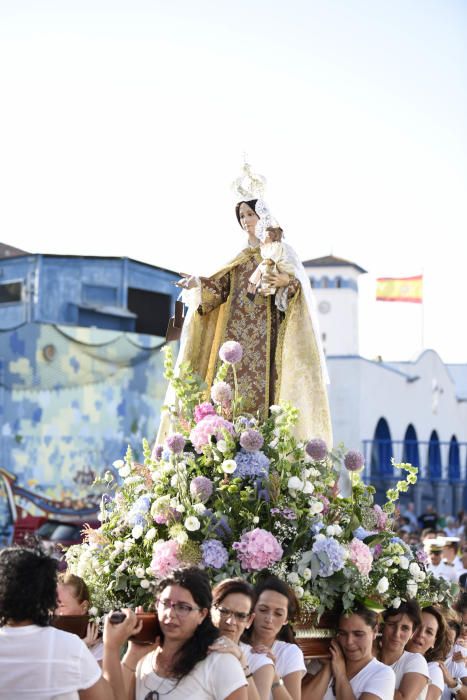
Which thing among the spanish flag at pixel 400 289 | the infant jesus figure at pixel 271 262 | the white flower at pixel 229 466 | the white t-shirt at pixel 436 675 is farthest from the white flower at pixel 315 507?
the spanish flag at pixel 400 289

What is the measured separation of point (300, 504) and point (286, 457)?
0.28 metres

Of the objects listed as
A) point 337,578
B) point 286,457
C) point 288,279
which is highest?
point 288,279

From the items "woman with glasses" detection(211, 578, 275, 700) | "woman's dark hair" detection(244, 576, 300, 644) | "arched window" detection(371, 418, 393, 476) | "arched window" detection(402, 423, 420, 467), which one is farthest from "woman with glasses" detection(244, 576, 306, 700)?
"arched window" detection(402, 423, 420, 467)

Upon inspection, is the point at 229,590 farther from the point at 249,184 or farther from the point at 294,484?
the point at 249,184

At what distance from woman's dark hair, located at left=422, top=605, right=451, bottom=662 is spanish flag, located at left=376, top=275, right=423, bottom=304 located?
3570 centimetres

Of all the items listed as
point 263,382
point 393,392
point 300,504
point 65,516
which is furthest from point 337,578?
point 393,392

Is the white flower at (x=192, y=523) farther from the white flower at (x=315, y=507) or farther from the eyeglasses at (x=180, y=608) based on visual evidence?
the eyeglasses at (x=180, y=608)

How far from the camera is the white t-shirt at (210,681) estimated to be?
4.31 metres

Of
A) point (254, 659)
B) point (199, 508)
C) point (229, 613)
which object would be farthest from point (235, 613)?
point (199, 508)

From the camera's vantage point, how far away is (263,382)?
7277mm

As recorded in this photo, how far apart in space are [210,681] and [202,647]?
12cm

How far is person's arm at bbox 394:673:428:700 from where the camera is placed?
605 cm

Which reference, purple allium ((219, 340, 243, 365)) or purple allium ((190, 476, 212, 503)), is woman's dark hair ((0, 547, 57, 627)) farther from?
purple allium ((219, 340, 243, 365))

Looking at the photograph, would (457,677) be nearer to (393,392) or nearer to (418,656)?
(418,656)
